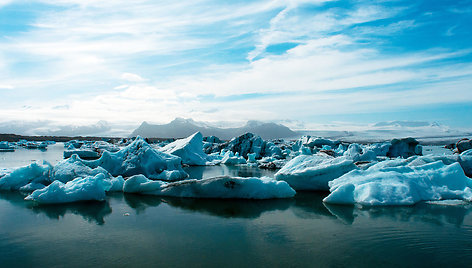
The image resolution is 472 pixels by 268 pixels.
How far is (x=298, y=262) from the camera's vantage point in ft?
12.2

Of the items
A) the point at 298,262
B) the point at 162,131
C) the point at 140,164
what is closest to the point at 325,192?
the point at 298,262

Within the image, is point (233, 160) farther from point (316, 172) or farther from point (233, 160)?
point (316, 172)

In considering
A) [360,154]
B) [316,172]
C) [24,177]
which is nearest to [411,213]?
[316,172]

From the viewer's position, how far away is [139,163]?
11961 mm

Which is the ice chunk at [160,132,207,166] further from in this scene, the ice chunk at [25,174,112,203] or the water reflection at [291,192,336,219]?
the water reflection at [291,192,336,219]

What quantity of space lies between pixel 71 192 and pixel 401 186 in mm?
7713

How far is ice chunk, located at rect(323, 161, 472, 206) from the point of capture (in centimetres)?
694

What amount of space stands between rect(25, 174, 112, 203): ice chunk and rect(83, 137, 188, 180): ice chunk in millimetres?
4294

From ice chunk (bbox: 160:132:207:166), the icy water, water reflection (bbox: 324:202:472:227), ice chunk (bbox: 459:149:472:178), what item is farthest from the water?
ice chunk (bbox: 459:149:472:178)

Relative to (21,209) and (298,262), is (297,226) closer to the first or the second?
(298,262)

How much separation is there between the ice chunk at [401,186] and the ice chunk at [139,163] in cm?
662

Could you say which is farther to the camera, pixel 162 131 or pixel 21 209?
pixel 162 131

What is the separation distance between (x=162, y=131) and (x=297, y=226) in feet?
271

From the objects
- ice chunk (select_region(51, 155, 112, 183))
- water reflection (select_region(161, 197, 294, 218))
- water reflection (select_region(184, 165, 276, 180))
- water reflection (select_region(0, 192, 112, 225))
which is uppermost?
ice chunk (select_region(51, 155, 112, 183))
